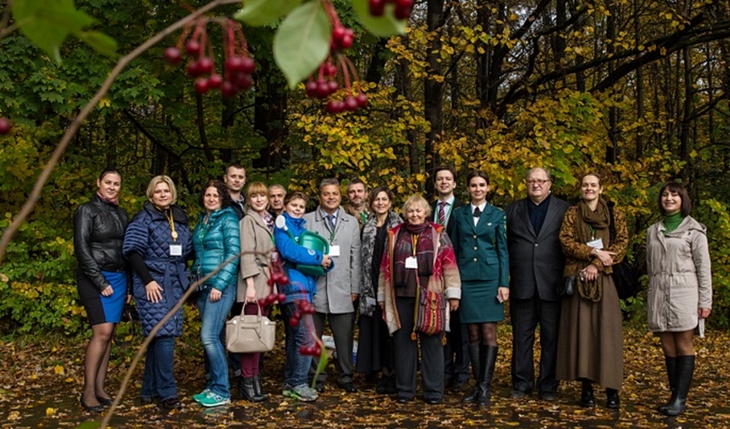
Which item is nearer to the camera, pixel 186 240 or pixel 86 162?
pixel 186 240

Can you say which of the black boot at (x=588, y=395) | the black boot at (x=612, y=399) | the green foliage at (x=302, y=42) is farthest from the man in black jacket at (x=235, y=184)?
the green foliage at (x=302, y=42)

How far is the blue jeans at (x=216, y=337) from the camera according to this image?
21.1 ft

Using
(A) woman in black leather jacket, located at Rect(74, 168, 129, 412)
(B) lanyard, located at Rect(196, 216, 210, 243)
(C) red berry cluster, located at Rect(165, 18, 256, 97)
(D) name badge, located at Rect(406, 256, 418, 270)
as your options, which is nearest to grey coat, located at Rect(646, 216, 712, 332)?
(D) name badge, located at Rect(406, 256, 418, 270)

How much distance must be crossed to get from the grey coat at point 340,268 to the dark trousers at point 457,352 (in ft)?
3.10

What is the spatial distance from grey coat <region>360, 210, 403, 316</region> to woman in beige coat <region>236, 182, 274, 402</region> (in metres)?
0.88

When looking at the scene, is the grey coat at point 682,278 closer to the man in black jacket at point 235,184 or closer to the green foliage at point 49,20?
the man in black jacket at point 235,184

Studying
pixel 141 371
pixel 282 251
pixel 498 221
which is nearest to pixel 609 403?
pixel 498 221

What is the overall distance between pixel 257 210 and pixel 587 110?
5637mm

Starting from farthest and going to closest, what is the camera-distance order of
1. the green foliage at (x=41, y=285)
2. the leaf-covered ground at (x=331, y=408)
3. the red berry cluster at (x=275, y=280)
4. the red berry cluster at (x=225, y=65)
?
the green foliage at (x=41, y=285) → the leaf-covered ground at (x=331, y=408) → the red berry cluster at (x=275, y=280) → the red berry cluster at (x=225, y=65)

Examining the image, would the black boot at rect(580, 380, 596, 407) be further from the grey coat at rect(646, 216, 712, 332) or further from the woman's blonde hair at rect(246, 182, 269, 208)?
the woman's blonde hair at rect(246, 182, 269, 208)

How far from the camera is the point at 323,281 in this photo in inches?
278

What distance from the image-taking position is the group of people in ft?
20.2

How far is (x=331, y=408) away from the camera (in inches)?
254

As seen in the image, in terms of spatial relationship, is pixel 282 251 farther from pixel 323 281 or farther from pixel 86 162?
pixel 86 162
